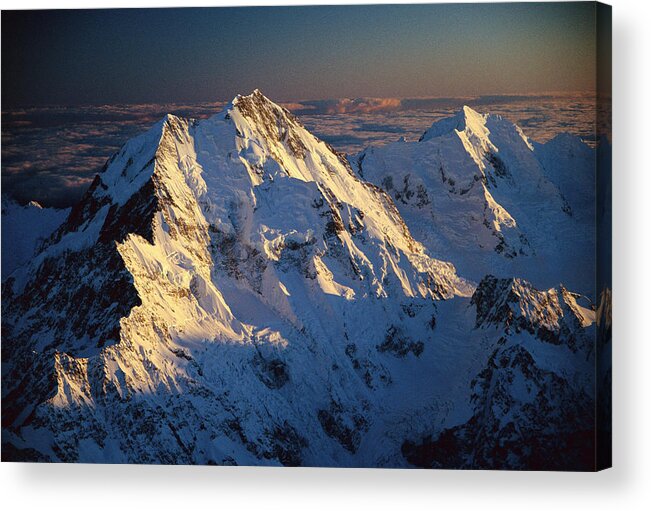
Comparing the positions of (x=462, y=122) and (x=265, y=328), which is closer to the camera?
(x=462, y=122)

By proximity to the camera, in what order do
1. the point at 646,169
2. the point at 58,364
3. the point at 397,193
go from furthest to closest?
1. the point at 397,193
2. the point at 58,364
3. the point at 646,169

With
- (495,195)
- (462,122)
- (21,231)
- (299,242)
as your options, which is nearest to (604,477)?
(495,195)

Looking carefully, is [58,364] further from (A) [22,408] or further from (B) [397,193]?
(B) [397,193]

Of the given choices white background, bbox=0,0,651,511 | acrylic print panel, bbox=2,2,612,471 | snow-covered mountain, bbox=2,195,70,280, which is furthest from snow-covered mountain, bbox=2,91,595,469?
white background, bbox=0,0,651,511

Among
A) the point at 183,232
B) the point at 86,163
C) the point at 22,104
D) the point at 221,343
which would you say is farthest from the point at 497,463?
the point at 22,104

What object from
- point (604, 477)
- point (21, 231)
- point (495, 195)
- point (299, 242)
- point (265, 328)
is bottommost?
point (604, 477)

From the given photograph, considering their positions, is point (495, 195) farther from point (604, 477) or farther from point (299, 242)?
point (604, 477)
